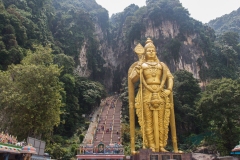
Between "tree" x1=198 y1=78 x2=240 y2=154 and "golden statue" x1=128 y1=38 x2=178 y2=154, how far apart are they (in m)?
6.96

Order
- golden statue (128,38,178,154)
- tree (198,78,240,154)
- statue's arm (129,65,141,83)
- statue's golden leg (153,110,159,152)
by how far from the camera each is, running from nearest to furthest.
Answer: statue's golden leg (153,110,159,152) < golden statue (128,38,178,154) < statue's arm (129,65,141,83) < tree (198,78,240,154)

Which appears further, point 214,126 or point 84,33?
point 84,33

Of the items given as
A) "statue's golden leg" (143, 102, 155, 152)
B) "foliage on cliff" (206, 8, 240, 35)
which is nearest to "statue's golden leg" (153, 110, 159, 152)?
"statue's golden leg" (143, 102, 155, 152)

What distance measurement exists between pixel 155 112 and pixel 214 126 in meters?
8.42

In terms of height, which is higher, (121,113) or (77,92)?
(77,92)

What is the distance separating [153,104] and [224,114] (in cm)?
812

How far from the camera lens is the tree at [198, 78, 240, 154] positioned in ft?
44.5

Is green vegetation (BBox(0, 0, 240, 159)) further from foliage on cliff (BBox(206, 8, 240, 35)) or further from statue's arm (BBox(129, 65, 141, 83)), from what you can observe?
statue's arm (BBox(129, 65, 141, 83))

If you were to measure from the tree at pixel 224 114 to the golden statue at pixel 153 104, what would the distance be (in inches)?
274

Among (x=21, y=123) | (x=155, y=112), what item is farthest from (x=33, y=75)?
(x=155, y=112)

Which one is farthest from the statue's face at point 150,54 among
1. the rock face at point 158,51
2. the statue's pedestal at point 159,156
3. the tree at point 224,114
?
the rock face at point 158,51

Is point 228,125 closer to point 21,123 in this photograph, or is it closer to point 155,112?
point 155,112

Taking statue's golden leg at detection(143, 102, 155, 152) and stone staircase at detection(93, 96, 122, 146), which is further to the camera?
stone staircase at detection(93, 96, 122, 146)

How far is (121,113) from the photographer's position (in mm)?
23234
